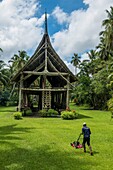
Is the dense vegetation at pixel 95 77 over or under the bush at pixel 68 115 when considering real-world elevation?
over

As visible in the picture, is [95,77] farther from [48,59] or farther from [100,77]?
[48,59]

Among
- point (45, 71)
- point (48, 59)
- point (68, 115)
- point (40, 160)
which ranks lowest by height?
point (40, 160)

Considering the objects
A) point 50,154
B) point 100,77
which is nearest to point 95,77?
point 100,77

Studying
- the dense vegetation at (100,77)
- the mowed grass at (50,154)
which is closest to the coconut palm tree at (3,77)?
the dense vegetation at (100,77)

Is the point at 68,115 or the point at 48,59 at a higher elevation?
the point at 48,59

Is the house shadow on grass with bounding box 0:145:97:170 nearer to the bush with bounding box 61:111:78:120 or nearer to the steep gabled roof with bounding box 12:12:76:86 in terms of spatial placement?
the bush with bounding box 61:111:78:120

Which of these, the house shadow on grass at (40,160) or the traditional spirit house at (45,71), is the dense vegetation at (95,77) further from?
the house shadow on grass at (40,160)

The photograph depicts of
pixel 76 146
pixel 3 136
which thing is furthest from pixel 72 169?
pixel 3 136

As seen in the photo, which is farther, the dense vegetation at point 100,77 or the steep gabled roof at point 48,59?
the dense vegetation at point 100,77

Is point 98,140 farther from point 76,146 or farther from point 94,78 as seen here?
point 94,78

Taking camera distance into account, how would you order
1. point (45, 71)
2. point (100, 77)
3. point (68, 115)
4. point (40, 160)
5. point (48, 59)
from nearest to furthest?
point (40, 160), point (68, 115), point (45, 71), point (48, 59), point (100, 77)

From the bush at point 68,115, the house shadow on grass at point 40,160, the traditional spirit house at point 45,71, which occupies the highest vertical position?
the traditional spirit house at point 45,71

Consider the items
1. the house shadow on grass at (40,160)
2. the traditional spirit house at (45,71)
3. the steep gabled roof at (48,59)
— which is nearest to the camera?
the house shadow on grass at (40,160)

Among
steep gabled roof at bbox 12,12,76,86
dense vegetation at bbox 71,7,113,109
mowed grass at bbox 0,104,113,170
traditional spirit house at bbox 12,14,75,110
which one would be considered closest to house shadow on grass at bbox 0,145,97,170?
mowed grass at bbox 0,104,113,170
